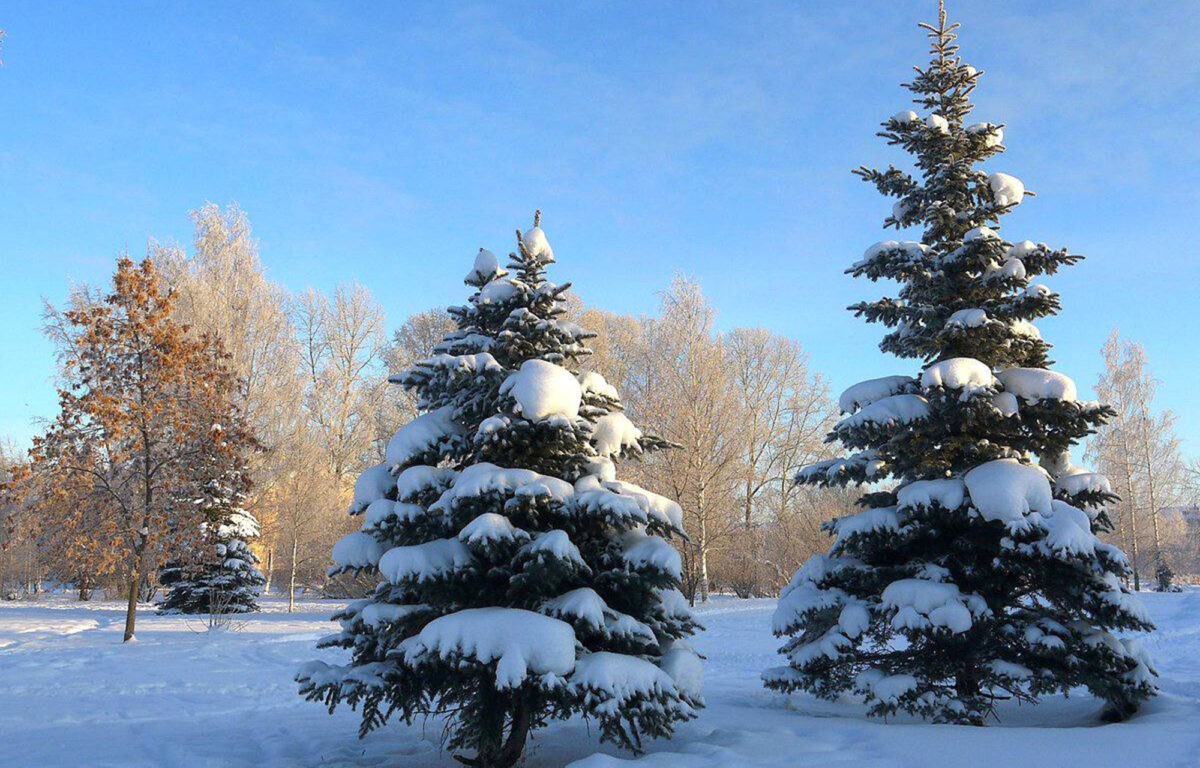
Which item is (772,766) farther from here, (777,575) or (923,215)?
(777,575)

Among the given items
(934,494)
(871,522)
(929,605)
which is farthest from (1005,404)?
(929,605)

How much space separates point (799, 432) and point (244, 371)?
2289 centimetres

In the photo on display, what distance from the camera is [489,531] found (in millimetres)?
5199

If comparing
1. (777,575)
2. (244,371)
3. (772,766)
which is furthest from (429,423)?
(777,575)

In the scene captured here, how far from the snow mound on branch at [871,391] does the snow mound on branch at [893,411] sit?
37 cm

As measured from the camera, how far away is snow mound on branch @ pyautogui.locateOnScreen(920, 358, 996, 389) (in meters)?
6.98

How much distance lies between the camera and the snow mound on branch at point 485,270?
22.4ft

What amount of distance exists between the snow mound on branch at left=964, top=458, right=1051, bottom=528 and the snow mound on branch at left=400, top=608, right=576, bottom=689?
148 inches

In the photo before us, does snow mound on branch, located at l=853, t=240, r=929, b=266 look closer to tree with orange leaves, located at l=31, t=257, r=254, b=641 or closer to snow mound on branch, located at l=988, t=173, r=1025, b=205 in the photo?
snow mound on branch, located at l=988, t=173, r=1025, b=205

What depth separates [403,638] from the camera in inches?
229

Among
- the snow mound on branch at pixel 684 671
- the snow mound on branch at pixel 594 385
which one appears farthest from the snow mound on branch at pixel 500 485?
the snow mound on branch at pixel 684 671

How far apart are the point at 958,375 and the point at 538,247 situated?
3.93 metres

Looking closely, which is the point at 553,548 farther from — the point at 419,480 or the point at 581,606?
the point at 419,480

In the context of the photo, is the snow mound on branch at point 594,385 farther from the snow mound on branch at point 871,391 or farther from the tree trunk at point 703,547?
the tree trunk at point 703,547
